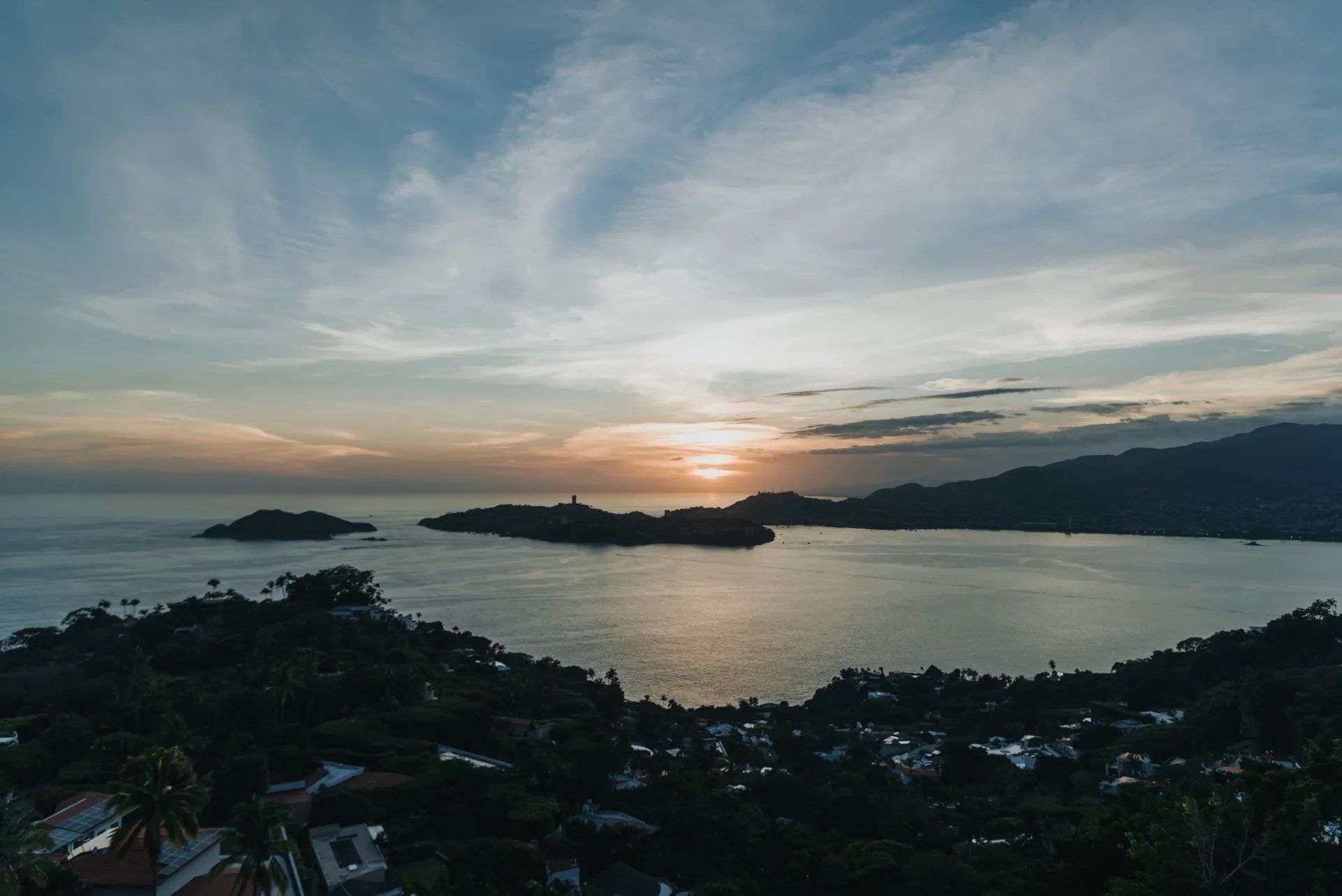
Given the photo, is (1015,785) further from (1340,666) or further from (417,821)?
(417,821)

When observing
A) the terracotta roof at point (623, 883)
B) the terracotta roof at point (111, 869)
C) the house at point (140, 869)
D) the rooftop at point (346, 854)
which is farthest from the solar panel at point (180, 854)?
the terracotta roof at point (623, 883)

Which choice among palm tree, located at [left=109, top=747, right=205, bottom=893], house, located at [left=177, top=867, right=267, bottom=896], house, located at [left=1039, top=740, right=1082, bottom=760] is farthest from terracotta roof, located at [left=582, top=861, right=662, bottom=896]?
house, located at [left=1039, top=740, right=1082, bottom=760]

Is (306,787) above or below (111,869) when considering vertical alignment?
below

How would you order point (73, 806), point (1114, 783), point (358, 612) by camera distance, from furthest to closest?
point (358, 612)
point (1114, 783)
point (73, 806)

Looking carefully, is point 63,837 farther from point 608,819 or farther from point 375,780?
point 608,819

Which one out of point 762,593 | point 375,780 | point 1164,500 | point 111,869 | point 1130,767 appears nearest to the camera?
point 111,869

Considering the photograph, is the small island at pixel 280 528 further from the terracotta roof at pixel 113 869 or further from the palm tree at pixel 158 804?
the palm tree at pixel 158 804

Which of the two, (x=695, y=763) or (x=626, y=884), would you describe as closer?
(x=626, y=884)

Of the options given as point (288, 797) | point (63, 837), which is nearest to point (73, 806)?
point (63, 837)
